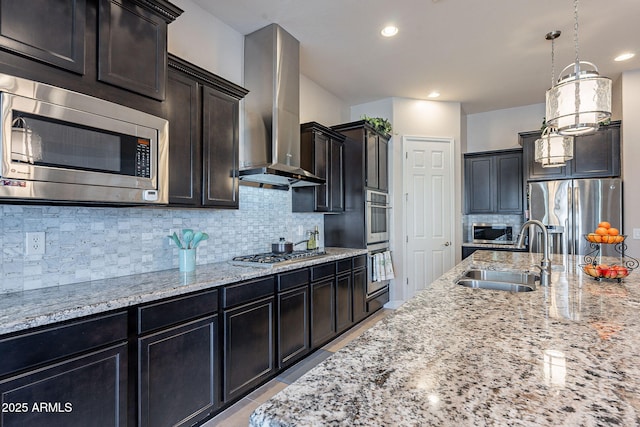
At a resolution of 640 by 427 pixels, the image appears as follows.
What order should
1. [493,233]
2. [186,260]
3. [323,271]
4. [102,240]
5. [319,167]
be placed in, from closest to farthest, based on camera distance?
1. [102,240]
2. [186,260]
3. [323,271]
4. [319,167]
5. [493,233]

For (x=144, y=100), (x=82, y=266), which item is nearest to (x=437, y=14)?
(x=144, y=100)

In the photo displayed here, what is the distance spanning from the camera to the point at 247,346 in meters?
2.19

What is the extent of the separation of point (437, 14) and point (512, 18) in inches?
26.9

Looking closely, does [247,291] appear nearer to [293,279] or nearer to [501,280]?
[293,279]

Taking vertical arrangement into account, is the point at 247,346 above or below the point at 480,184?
below

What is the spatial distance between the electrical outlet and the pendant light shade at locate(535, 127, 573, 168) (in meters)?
3.66

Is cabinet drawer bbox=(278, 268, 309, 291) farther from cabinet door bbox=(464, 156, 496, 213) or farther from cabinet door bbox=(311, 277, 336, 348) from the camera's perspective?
cabinet door bbox=(464, 156, 496, 213)

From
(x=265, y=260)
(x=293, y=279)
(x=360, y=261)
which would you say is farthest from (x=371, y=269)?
(x=265, y=260)

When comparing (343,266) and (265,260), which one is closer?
(265,260)

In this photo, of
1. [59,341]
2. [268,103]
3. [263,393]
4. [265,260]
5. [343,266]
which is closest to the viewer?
[59,341]

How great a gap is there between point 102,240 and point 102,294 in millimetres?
524

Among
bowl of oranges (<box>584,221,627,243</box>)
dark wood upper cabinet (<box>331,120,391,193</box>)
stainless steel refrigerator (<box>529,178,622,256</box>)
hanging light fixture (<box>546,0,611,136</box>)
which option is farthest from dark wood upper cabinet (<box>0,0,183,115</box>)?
stainless steel refrigerator (<box>529,178,622,256</box>)

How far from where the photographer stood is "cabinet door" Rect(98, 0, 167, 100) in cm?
163

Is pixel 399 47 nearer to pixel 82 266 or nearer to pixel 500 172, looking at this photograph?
pixel 500 172
